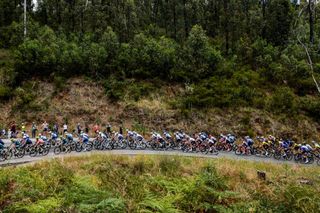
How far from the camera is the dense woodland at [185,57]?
4141 centimetres

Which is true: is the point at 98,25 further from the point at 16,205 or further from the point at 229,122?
the point at 16,205

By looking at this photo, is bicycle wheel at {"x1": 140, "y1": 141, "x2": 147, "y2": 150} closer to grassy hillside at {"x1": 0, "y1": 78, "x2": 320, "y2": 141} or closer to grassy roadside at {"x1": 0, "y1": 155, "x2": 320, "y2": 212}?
grassy hillside at {"x1": 0, "y1": 78, "x2": 320, "y2": 141}

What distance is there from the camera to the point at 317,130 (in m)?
37.8

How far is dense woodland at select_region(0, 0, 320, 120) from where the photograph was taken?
41.4 m

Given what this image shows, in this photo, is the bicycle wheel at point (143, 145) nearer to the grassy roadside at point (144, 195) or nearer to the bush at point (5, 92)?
the grassy roadside at point (144, 195)

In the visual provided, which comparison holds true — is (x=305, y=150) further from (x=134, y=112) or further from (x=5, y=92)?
(x=5, y=92)

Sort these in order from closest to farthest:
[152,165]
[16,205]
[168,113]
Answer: [16,205]
[152,165]
[168,113]

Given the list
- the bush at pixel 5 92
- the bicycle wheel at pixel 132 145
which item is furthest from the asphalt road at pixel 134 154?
the bush at pixel 5 92

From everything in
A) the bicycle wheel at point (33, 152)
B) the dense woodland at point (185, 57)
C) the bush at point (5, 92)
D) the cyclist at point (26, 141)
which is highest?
the dense woodland at point (185, 57)

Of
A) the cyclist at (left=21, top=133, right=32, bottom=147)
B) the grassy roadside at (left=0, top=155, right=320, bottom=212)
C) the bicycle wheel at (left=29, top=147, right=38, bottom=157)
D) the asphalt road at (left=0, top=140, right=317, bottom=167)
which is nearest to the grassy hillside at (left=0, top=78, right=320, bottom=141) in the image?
the asphalt road at (left=0, top=140, right=317, bottom=167)

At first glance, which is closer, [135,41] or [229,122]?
[229,122]

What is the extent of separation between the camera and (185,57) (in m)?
44.2

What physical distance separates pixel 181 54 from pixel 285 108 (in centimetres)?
1425

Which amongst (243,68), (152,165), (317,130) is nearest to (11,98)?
(243,68)
